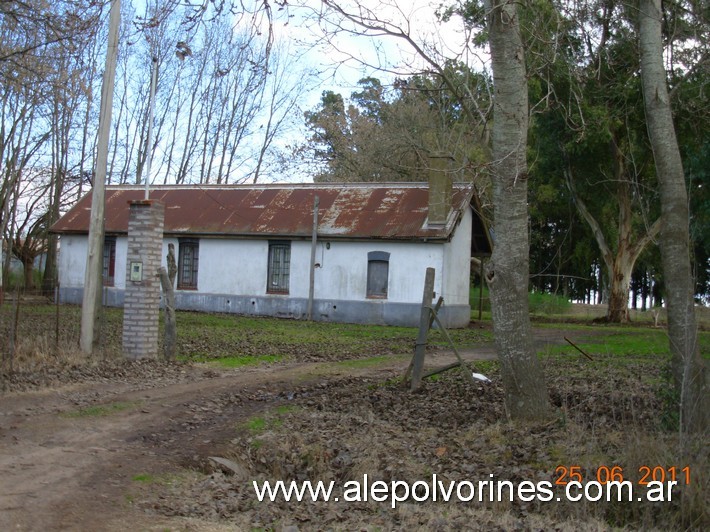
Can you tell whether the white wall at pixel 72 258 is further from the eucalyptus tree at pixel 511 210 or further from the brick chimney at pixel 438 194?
the eucalyptus tree at pixel 511 210

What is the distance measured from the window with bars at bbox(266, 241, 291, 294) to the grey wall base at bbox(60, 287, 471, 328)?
0.49 meters

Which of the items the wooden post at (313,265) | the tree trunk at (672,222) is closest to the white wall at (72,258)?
the wooden post at (313,265)

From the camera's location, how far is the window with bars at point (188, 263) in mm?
31203

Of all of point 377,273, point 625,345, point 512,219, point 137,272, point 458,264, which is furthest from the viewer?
point 458,264

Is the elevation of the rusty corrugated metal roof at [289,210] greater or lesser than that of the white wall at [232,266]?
greater

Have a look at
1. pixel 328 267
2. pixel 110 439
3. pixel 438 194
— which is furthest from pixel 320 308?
pixel 110 439

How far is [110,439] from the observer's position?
830cm

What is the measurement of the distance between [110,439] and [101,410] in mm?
1319

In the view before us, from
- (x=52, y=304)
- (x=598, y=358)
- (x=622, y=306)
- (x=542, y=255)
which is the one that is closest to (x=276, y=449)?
(x=598, y=358)

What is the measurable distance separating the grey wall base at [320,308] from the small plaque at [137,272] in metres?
13.8

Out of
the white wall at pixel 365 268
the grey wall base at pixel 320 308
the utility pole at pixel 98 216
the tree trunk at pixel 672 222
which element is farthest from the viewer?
the grey wall base at pixel 320 308

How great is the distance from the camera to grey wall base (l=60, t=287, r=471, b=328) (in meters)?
27.5

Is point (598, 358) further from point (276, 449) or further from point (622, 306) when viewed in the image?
point (622, 306)

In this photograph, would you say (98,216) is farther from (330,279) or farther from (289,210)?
(289,210)
